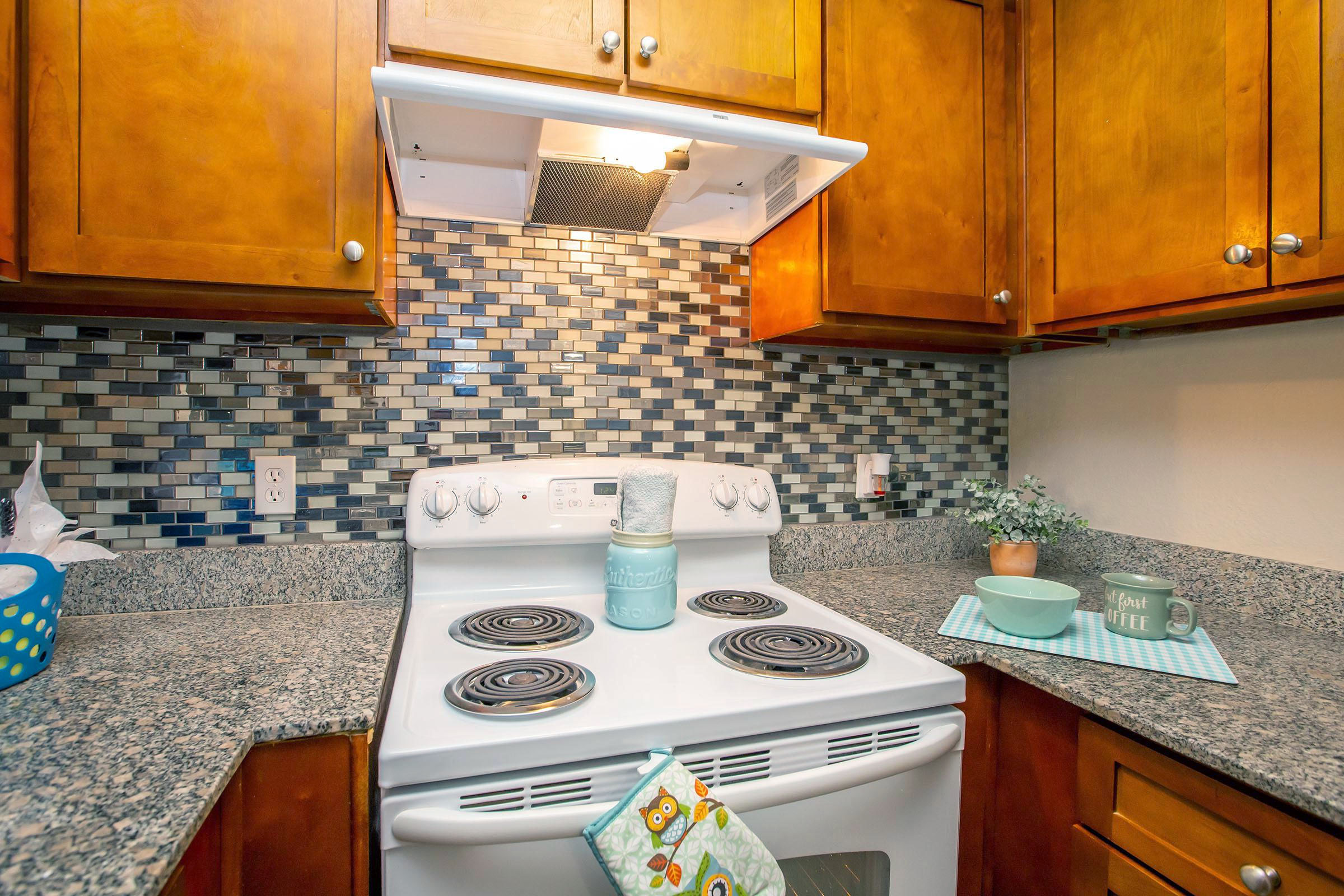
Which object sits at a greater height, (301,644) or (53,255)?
(53,255)

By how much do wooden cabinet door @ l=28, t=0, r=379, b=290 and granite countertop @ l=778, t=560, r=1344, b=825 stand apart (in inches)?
44.7

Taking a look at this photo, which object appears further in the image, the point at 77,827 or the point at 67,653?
the point at 67,653

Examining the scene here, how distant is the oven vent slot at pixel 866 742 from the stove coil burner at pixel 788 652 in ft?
0.28

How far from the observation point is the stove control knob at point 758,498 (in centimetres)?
143

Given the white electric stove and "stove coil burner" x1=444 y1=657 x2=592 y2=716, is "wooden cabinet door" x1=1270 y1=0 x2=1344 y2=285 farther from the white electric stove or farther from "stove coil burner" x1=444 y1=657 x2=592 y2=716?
"stove coil burner" x1=444 y1=657 x2=592 y2=716

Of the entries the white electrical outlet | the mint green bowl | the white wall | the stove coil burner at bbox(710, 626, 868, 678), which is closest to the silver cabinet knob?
the white wall

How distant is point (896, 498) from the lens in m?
1.69

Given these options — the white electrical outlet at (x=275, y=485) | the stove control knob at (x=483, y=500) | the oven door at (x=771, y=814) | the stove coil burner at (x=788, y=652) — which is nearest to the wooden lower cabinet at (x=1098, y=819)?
the oven door at (x=771, y=814)

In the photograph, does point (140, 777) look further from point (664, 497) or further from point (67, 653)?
point (664, 497)

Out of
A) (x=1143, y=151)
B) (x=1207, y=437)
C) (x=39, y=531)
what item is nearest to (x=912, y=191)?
(x=1143, y=151)

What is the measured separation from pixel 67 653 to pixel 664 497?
0.94 meters

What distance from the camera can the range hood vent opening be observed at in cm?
114

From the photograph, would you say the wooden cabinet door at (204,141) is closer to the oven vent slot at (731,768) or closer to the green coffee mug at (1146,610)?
the oven vent slot at (731,768)

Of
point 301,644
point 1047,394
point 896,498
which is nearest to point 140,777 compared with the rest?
point 301,644
